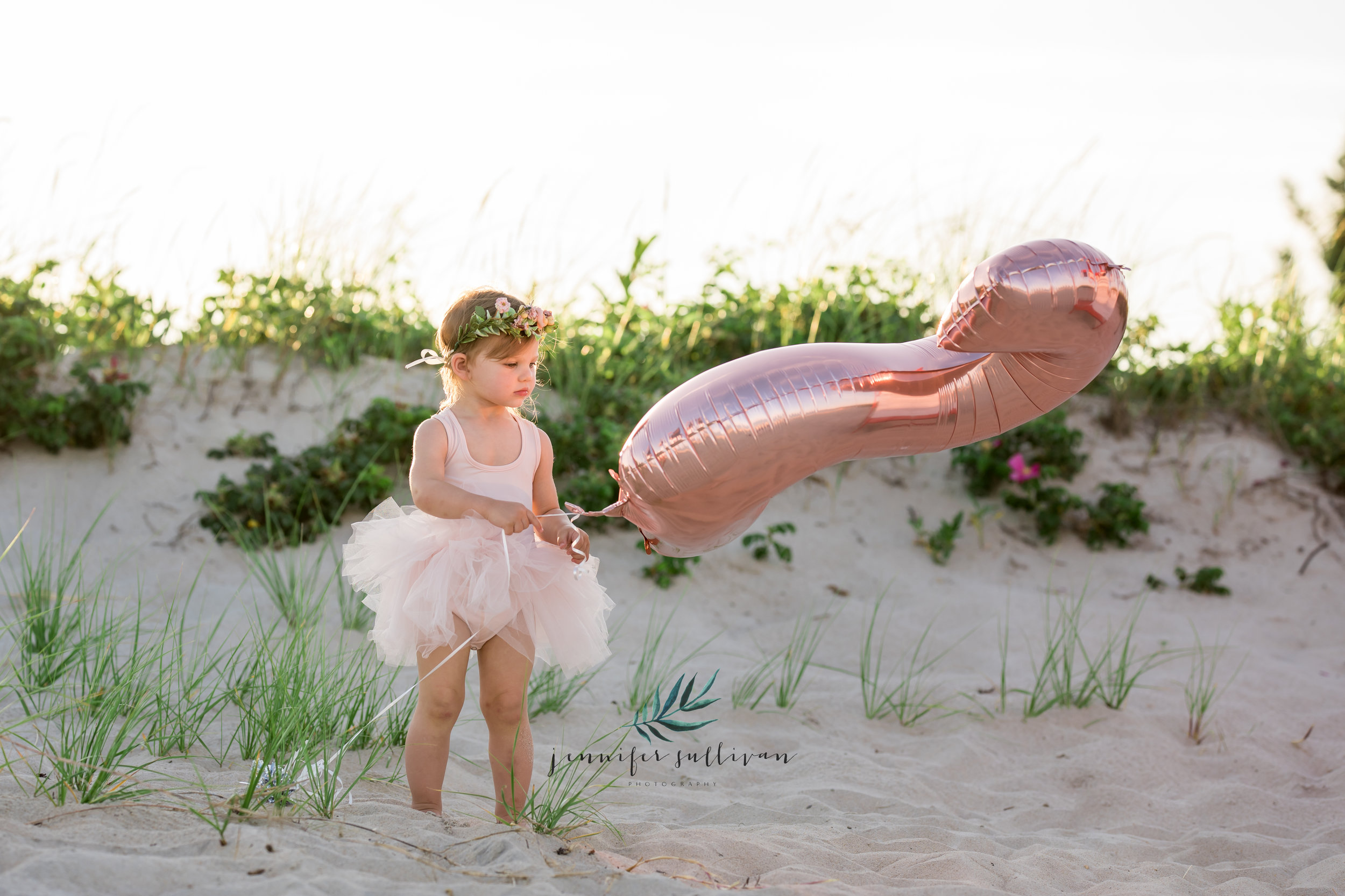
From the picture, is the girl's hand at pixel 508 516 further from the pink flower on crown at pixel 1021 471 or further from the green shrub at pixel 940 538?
the pink flower on crown at pixel 1021 471

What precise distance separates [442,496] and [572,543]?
31 cm

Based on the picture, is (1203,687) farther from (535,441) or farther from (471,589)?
(471,589)

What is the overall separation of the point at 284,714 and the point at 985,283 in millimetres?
1794

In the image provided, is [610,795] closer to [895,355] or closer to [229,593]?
[895,355]

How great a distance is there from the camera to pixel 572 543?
97.7 inches

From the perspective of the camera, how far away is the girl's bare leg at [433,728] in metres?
2.47

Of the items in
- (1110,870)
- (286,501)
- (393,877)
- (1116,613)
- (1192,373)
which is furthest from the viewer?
(1192,373)

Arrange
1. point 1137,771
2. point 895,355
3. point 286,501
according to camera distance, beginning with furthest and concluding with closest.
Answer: point 286,501 → point 1137,771 → point 895,355

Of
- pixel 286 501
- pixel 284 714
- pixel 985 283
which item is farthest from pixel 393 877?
pixel 286 501

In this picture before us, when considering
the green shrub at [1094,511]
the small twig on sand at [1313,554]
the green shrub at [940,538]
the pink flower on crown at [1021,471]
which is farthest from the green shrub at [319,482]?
the small twig on sand at [1313,554]

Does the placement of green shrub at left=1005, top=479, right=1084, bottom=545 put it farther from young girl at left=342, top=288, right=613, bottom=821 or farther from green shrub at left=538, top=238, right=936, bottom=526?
young girl at left=342, top=288, right=613, bottom=821

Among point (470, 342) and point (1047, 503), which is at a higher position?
point (470, 342)

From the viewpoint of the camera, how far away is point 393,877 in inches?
77.9

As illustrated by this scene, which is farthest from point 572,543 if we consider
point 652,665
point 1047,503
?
point 1047,503
